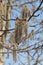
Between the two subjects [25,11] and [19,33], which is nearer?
[19,33]

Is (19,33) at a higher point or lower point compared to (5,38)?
higher

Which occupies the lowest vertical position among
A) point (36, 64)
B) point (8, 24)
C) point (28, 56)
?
point (36, 64)

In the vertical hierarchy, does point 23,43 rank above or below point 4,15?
below

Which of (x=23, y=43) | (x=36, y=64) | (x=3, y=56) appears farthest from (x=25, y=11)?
(x=36, y=64)

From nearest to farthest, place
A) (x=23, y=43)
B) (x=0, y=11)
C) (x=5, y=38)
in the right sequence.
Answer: (x=0, y=11) < (x=5, y=38) < (x=23, y=43)

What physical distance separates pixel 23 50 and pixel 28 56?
0.88 m

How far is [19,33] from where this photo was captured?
2791mm

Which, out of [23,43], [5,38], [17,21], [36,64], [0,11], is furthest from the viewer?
[36,64]

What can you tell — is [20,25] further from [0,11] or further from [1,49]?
[1,49]

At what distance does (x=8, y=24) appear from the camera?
3230 millimetres

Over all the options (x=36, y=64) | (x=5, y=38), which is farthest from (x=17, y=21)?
(x=36, y=64)

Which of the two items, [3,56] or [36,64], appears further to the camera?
[36,64]

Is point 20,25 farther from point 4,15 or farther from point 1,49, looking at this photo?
point 1,49

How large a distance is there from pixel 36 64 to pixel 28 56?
7.40ft
